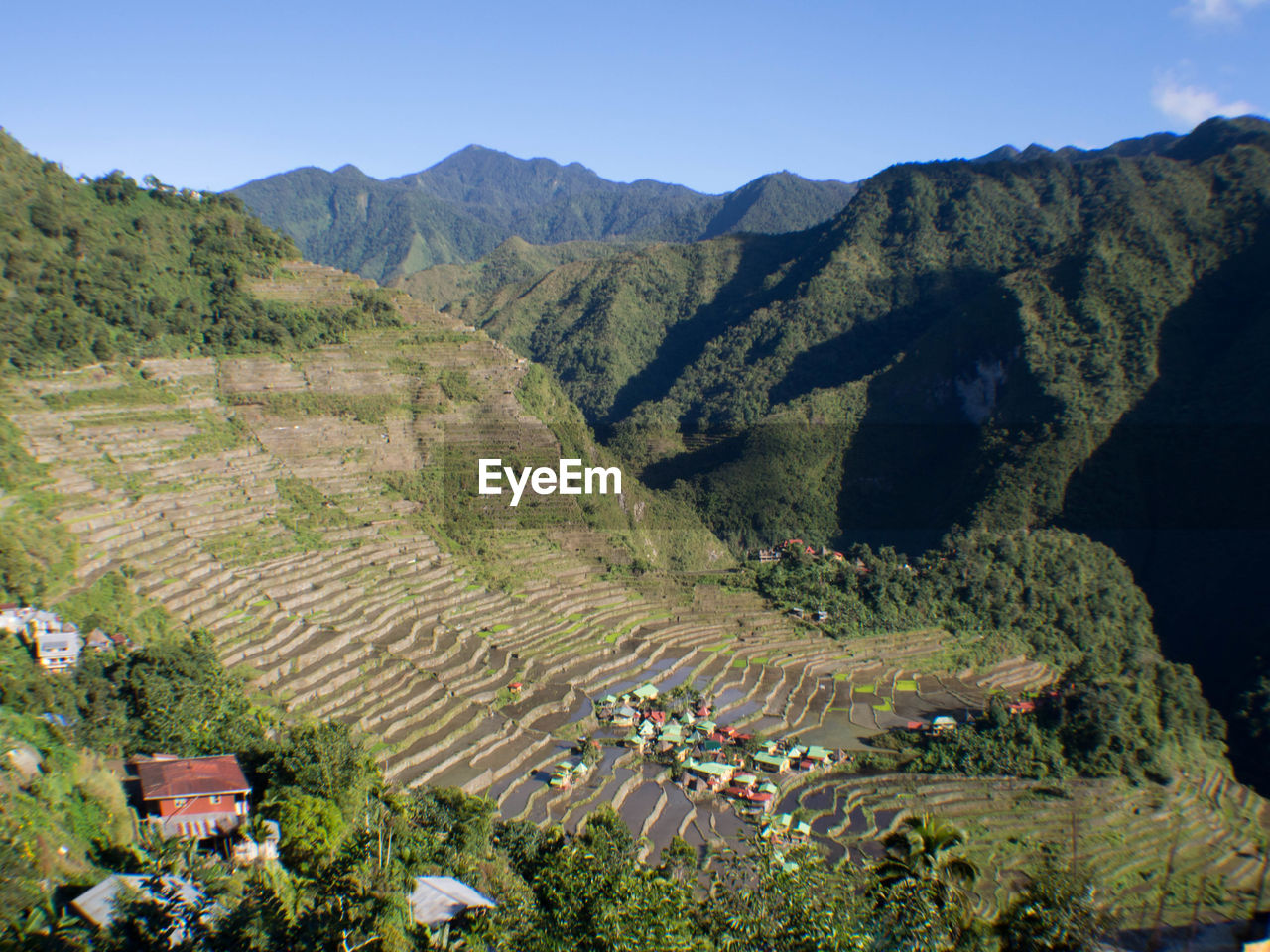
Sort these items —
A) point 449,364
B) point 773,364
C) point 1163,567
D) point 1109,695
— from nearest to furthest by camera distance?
point 1109,695
point 449,364
point 1163,567
point 773,364

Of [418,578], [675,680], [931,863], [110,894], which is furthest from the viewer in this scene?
[675,680]

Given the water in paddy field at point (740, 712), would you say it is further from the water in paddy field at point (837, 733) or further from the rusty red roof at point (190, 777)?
the rusty red roof at point (190, 777)

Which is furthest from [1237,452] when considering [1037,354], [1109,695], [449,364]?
[449,364]

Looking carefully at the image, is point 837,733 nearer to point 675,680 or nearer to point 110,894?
point 675,680

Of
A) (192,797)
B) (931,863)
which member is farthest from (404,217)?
(931,863)

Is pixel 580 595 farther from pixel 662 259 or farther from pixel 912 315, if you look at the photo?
pixel 662 259

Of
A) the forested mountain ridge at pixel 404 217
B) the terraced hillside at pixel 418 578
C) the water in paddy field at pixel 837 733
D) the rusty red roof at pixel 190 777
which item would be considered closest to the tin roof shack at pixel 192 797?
the rusty red roof at pixel 190 777
